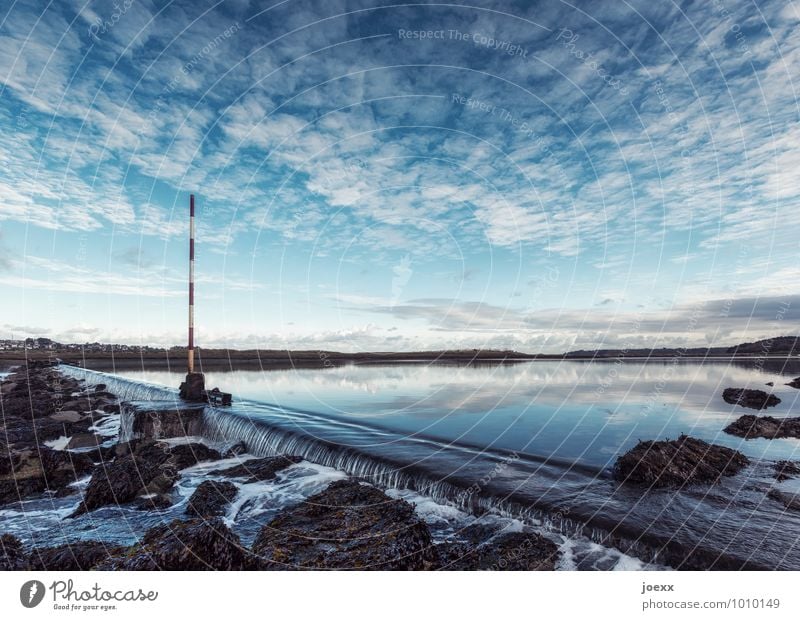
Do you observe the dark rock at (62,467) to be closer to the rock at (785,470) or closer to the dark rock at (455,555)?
the dark rock at (455,555)

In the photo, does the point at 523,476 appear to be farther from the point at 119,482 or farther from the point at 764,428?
the point at 764,428

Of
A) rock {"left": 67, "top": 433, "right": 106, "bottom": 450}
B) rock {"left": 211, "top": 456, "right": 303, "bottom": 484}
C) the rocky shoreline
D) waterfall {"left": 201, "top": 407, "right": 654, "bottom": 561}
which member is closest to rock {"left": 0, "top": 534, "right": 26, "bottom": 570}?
the rocky shoreline

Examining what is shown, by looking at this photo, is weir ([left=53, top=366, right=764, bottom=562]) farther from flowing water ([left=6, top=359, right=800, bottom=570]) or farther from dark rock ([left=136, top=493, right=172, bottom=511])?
dark rock ([left=136, top=493, right=172, bottom=511])

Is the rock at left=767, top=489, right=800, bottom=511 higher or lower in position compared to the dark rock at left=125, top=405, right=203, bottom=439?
higher

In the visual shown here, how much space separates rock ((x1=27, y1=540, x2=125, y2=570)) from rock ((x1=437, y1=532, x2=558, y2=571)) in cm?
757

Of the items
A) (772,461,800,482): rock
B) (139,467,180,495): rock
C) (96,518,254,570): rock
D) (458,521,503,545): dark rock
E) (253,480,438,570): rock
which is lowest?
(139,467,180,495): rock

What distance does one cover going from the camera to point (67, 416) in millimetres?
28125

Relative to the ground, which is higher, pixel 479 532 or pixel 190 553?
pixel 190 553

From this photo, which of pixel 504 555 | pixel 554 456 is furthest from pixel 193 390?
pixel 504 555

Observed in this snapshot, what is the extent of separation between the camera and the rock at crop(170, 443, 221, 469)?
16989 mm

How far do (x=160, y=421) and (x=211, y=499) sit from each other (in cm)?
1261

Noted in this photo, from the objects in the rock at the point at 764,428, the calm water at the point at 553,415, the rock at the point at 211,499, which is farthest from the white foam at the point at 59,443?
the rock at the point at 764,428

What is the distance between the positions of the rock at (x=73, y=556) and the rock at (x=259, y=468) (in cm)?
582

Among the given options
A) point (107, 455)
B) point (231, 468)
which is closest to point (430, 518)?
point (231, 468)
